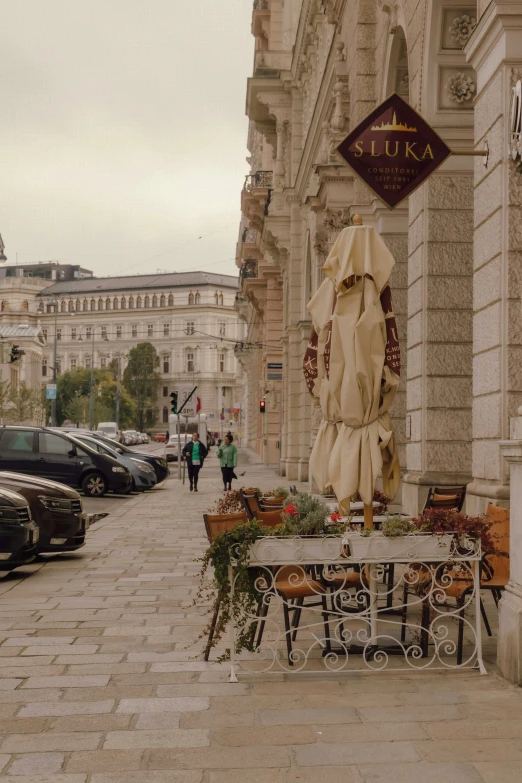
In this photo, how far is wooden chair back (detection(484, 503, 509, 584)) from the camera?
818cm

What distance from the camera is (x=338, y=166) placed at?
21.2m

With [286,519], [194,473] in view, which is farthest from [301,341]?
[286,519]

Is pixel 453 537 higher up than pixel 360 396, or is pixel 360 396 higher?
pixel 360 396

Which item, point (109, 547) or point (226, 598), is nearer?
point (226, 598)

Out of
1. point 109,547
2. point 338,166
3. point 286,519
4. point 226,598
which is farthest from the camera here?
point 338,166

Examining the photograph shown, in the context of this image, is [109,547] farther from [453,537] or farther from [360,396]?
[453,537]

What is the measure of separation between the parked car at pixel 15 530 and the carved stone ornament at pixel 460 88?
22.8ft

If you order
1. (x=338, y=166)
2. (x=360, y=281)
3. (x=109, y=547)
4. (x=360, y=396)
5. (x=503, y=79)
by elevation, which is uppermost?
(x=338, y=166)

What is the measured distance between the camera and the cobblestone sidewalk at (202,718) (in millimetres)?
5230

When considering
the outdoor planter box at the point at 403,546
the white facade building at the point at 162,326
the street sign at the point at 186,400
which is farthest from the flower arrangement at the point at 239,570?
the white facade building at the point at 162,326

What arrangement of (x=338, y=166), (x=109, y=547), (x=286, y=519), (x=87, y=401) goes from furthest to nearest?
Result: 1. (x=87, y=401)
2. (x=338, y=166)
3. (x=109, y=547)
4. (x=286, y=519)

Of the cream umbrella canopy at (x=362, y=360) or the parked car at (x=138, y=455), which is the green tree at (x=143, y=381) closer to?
the parked car at (x=138, y=455)

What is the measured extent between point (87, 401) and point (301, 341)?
330 ft

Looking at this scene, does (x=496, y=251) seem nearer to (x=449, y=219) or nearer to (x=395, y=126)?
(x=395, y=126)
